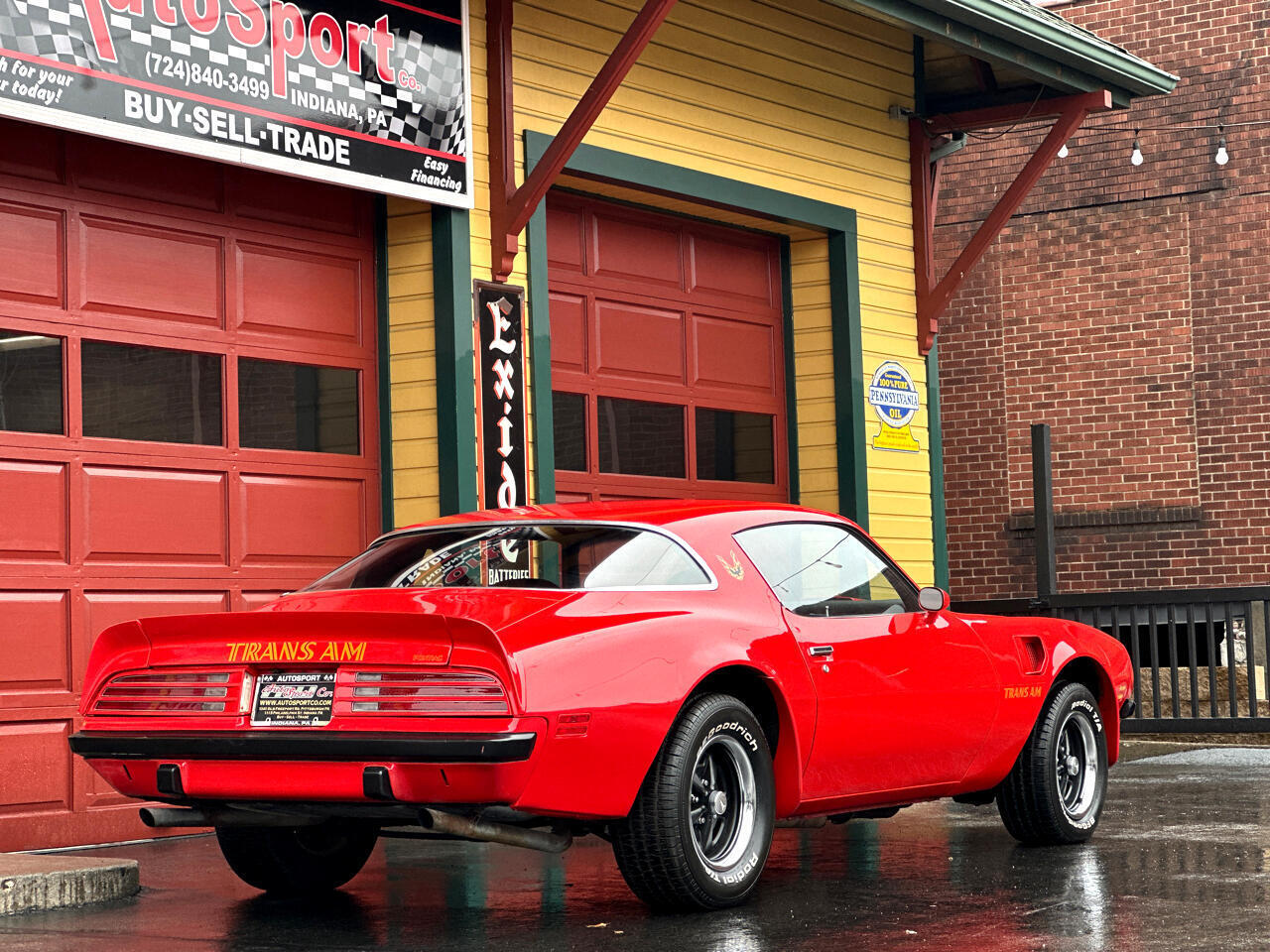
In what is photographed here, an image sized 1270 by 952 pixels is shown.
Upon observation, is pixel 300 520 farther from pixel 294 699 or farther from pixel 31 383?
pixel 294 699

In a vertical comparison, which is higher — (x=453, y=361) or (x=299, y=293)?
(x=299, y=293)

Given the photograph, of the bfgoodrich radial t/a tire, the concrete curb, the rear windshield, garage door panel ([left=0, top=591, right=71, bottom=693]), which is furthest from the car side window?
garage door panel ([left=0, top=591, right=71, bottom=693])

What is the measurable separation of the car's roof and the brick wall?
10845 millimetres

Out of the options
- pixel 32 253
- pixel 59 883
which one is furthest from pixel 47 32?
pixel 59 883

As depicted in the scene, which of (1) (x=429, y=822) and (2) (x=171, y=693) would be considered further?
(2) (x=171, y=693)

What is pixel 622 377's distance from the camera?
1249 cm

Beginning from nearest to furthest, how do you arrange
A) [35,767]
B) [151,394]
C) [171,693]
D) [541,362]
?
[171,693] < [35,767] < [151,394] < [541,362]

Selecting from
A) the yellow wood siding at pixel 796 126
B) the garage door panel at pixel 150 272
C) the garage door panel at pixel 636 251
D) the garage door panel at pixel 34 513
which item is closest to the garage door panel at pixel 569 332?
the garage door panel at pixel 636 251

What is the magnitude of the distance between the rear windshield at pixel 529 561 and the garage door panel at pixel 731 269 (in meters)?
6.48

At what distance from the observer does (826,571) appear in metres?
7.27

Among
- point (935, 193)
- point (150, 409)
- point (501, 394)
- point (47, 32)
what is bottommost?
point (150, 409)

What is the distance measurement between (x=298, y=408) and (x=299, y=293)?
2.09 feet

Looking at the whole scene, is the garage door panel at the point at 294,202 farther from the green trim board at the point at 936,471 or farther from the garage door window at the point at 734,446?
the green trim board at the point at 936,471

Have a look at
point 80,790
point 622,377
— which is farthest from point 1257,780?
point 80,790
